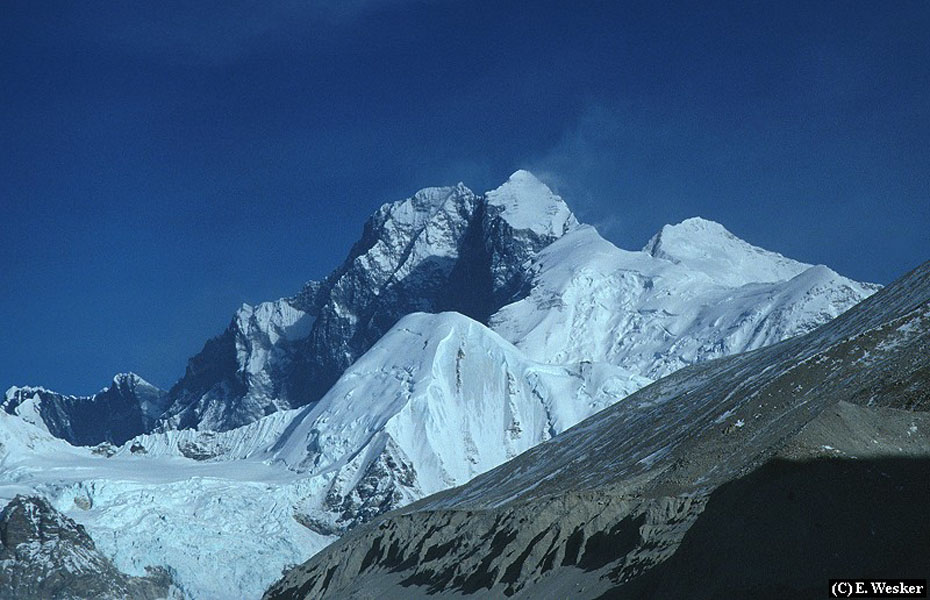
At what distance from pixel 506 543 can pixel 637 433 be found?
64.1 metres

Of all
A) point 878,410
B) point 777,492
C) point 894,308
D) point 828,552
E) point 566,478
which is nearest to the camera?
point 828,552

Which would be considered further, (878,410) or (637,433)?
(637,433)

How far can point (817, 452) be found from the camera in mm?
49750

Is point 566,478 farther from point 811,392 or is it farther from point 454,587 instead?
point 454,587

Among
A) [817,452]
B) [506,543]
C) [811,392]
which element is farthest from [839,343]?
[817,452]

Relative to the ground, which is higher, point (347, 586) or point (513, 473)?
point (513, 473)

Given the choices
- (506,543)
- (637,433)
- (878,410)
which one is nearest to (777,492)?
(878,410)

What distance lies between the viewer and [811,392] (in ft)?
344

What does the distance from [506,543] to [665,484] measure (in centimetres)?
1665

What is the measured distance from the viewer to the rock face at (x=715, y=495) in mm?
45094

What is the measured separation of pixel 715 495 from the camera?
50.5 metres

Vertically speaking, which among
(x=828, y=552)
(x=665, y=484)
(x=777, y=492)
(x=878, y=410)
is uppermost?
(x=665, y=484)

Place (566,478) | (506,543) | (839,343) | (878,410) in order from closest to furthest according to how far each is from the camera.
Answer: (878,410), (506,543), (839,343), (566,478)

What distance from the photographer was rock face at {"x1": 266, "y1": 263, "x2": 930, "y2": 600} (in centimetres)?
4509
